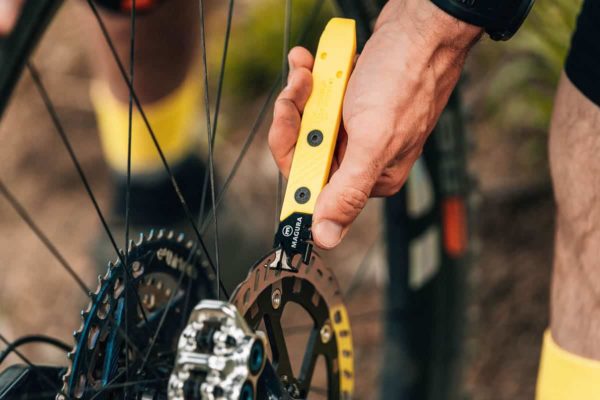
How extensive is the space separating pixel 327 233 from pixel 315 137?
0.37 feet

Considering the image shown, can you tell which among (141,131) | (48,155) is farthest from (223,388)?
(48,155)

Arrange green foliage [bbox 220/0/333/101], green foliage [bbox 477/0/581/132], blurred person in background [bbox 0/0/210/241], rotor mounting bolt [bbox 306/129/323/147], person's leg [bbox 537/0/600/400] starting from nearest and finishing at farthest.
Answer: rotor mounting bolt [bbox 306/129/323/147] < person's leg [bbox 537/0/600/400] < blurred person in background [bbox 0/0/210/241] < green foliage [bbox 477/0/581/132] < green foliage [bbox 220/0/333/101]

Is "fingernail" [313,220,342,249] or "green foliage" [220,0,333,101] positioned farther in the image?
"green foliage" [220,0,333,101]

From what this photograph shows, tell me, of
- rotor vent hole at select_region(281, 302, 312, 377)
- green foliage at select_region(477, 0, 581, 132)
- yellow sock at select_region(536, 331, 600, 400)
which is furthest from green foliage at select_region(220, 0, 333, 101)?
yellow sock at select_region(536, 331, 600, 400)

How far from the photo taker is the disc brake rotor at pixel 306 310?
2.98 feet

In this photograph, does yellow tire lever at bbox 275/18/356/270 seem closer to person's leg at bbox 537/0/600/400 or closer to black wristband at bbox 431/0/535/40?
black wristband at bbox 431/0/535/40

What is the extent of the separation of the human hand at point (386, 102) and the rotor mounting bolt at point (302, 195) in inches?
0.9

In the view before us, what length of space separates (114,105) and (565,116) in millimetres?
978

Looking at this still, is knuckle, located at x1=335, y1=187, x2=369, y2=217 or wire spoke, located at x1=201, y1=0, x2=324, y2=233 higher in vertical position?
wire spoke, located at x1=201, y1=0, x2=324, y2=233

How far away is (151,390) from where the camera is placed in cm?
91

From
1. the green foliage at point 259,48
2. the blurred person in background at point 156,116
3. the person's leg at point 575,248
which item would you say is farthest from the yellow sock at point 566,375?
the green foliage at point 259,48

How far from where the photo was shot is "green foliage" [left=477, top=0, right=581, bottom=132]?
1.99 meters

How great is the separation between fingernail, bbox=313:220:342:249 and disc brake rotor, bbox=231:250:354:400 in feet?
0.15

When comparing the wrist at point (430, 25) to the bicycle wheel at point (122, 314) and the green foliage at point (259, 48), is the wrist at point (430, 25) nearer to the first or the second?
the bicycle wheel at point (122, 314)
